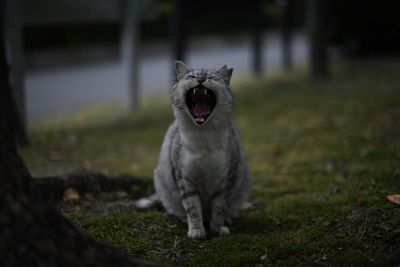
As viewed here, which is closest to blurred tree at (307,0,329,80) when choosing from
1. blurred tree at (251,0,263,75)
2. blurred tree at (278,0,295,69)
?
blurred tree at (251,0,263,75)

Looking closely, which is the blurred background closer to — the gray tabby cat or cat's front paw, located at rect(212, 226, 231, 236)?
the gray tabby cat

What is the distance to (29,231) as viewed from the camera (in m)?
2.84

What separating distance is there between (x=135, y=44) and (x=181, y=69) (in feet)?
20.3

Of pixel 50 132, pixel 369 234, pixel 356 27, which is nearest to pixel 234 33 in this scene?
pixel 356 27

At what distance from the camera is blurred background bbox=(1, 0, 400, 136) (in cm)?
934

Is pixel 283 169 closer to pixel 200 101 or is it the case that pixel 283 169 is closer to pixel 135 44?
pixel 200 101

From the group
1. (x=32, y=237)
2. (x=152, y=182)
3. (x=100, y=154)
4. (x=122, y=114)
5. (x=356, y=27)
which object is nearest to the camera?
(x=32, y=237)

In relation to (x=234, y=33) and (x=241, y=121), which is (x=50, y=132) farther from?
(x=234, y=33)

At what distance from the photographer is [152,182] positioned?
19.2 feet

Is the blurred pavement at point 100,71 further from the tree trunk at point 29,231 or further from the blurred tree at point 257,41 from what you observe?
the tree trunk at point 29,231

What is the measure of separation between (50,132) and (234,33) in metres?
19.9

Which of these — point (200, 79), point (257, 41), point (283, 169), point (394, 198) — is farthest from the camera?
point (257, 41)

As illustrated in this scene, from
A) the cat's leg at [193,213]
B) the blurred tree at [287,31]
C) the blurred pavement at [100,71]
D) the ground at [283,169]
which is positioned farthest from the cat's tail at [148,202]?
the blurred tree at [287,31]

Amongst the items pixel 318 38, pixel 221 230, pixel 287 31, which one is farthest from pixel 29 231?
pixel 287 31
